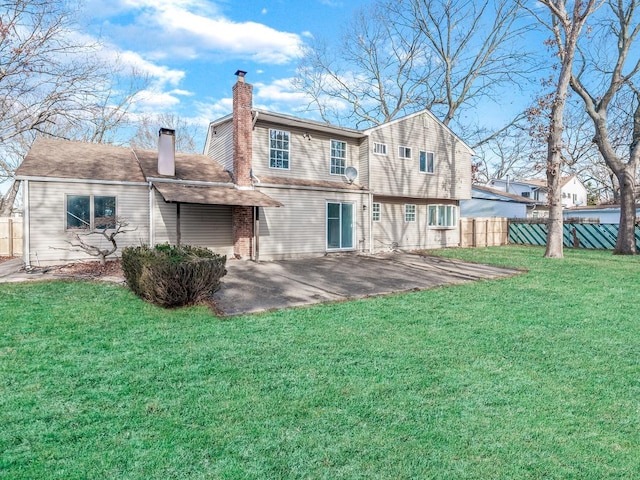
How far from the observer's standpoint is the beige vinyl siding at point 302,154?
14258 millimetres

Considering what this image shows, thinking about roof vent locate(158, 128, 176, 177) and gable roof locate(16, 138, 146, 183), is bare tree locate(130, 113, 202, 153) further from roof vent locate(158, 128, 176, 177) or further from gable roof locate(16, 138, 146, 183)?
roof vent locate(158, 128, 176, 177)

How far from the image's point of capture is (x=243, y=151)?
13570 millimetres

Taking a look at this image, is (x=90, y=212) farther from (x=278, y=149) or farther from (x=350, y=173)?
(x=350, y=173)

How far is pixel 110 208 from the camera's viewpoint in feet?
40.0

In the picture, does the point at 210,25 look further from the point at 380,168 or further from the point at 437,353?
the point at 437,353

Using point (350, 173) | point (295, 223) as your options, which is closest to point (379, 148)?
point (350, 173)

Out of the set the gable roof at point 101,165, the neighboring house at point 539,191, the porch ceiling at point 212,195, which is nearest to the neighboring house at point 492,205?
the neighboring house at point 539,191

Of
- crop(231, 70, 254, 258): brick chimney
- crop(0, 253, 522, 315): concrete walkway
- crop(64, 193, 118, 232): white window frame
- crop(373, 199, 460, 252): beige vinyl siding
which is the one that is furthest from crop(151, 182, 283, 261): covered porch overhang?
crop(373, 199, 460, 252): beige vinyl siding

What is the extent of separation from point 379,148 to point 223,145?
6725 millimetres

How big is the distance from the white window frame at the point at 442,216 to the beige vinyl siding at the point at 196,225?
10737mm

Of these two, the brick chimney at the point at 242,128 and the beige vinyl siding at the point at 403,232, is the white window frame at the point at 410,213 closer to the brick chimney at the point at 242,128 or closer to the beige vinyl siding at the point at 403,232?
the beige vinyl siding at the point at 403,232

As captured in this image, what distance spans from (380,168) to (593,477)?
15.2m

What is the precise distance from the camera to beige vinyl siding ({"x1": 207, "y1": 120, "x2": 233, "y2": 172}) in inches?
574

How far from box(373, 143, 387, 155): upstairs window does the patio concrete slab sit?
5081 mm
